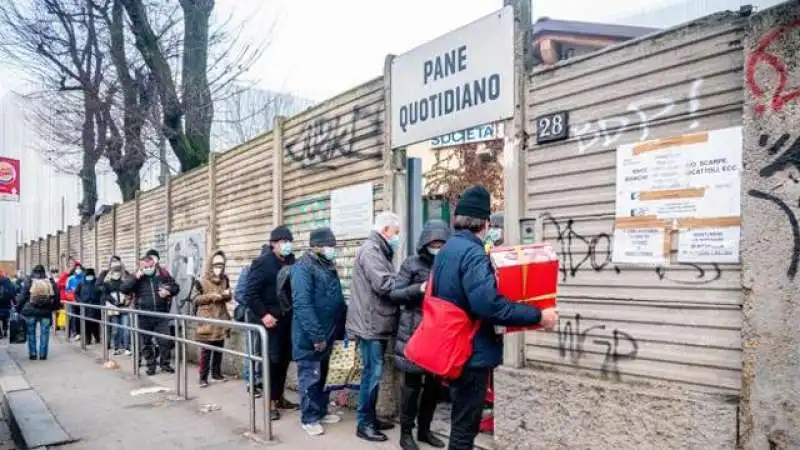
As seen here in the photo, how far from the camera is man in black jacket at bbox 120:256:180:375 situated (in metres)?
9.16

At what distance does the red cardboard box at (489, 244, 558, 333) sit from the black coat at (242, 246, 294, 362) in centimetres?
317

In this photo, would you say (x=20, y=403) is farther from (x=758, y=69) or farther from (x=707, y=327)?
(x=758, y=69)

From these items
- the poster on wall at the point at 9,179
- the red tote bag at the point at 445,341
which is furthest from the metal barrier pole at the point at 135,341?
the poster on wall at the point at 9,179

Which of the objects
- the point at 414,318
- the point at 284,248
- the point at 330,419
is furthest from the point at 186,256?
the point at 414,318

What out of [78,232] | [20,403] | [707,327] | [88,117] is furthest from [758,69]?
[78,232]

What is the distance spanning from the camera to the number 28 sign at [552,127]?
4.58 m

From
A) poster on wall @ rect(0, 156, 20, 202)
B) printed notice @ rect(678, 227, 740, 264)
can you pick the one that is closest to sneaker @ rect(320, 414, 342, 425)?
printed notice @ rect(678, 227, 740, 264)

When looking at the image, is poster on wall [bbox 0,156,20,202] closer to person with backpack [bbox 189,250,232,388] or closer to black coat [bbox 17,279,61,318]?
black coat [bbox 17,279,61,318]

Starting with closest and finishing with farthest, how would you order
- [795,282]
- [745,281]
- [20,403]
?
[795,282] < [745,281] < [20,403]

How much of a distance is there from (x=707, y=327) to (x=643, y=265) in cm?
52

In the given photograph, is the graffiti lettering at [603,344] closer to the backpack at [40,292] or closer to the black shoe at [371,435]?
the black shoe at [371,435]

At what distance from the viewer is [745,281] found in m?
3.43

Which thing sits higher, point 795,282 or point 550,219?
point 550,219

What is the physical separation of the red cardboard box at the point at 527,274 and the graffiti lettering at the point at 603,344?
946mm
